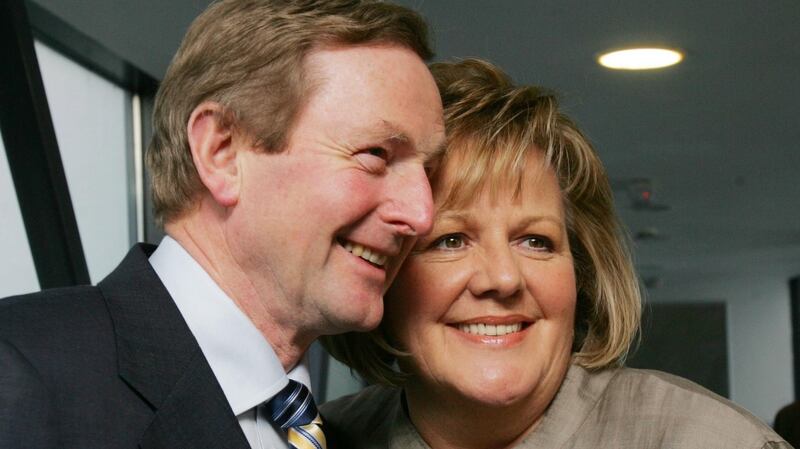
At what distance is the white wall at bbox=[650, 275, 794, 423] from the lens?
18484 mm

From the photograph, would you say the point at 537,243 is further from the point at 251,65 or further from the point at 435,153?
the point at 251,65

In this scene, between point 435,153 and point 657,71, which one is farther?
point 657,71

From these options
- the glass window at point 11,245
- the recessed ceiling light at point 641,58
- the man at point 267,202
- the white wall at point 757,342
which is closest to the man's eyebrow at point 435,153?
the man at point 267,202

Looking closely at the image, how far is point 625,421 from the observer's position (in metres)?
2.00

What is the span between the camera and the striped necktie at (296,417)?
1.82 m

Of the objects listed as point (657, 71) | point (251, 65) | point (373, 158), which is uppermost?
point (657, 71)

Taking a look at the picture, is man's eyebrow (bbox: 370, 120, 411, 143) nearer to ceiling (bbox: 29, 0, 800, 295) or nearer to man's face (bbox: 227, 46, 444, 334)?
man's face (bbox: 227, 46, 444, 334)

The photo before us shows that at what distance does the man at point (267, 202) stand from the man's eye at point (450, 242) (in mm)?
172

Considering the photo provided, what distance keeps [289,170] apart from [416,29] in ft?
1.14

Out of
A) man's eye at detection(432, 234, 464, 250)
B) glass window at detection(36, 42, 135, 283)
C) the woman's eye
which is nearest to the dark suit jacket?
man's eye at detection(432, 234, 464, 250)

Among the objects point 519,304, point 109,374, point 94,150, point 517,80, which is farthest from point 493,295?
point 517,80

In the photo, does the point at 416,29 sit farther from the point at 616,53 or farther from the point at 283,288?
the point at 616,53

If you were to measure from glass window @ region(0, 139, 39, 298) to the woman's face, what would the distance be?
83.0 inches

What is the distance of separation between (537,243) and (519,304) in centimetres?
12
